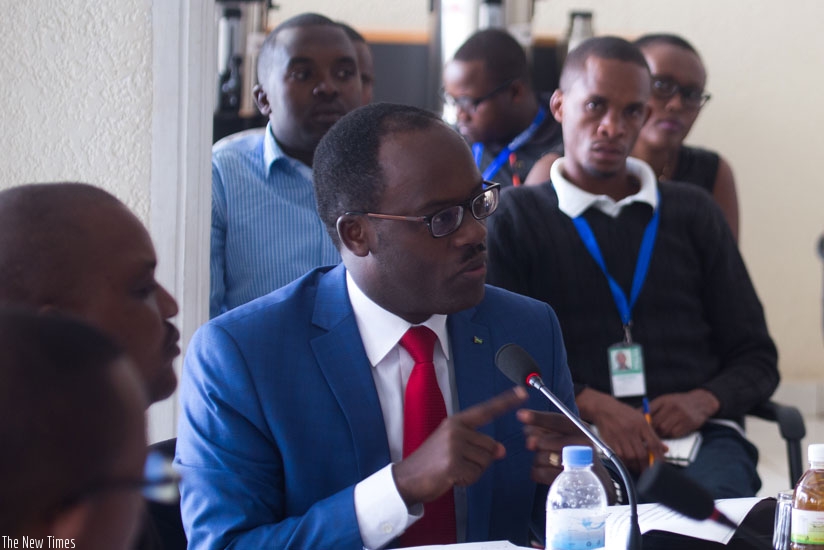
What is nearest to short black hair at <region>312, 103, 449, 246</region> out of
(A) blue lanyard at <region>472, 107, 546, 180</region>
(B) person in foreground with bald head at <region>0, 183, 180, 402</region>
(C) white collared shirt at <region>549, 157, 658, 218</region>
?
(B) person in foreground with bald head at <region>0, 183, 180, 402</region>

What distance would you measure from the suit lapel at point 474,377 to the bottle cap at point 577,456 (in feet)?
0.98

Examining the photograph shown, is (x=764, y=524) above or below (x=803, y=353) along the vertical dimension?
above

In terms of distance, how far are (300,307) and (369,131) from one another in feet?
1.15

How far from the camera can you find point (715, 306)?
9.41 feet

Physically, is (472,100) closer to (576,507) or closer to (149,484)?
(576,507)

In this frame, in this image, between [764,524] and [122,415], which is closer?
[122,415]

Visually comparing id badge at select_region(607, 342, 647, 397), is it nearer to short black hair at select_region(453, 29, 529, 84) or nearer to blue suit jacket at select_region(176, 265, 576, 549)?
blue suit jacket at select_region(176, 265, 576, 549)

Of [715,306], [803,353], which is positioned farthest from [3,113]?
[803,353]

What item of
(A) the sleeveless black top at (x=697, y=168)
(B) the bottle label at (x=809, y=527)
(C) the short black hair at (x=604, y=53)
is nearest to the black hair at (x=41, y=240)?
(B) the bottle label at (x=809, y=527)

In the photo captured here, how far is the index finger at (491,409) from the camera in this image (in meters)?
1.54

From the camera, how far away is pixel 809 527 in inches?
58.8

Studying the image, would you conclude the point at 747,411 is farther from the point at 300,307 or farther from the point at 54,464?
the point at 54,464

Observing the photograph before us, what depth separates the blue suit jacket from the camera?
1.62m

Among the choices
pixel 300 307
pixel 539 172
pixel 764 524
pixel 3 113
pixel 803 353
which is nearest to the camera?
pixel 764 524
